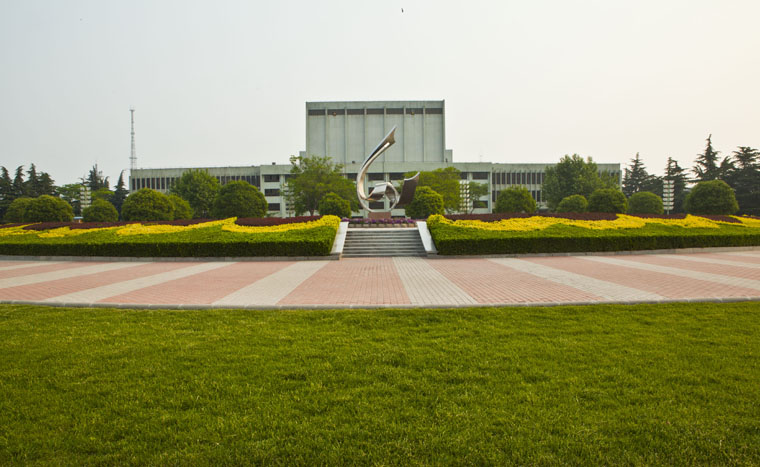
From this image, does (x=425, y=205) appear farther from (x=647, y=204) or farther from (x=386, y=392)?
(x=386, y=392)

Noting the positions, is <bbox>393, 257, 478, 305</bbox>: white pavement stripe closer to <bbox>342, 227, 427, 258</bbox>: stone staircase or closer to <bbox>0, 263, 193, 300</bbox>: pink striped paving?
<bbox>342, 227, 427, 258</bbox>: stone staircase

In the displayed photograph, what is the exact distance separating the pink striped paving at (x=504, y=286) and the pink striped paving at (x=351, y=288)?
127cm

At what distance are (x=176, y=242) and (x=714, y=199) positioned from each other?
109ft

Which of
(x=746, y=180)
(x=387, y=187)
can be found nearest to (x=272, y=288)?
(x=387, y=187)

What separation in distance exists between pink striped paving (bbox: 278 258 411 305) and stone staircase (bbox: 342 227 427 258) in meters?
3.53

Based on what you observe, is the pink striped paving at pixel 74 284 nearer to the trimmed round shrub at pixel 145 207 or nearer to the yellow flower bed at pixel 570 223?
the yellow flower bed at pixel 570 223

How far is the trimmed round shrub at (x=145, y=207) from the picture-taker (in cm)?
2511

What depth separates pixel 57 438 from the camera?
228 cm

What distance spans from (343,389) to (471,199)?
47642mm

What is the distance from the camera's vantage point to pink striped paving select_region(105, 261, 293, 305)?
6.36 m

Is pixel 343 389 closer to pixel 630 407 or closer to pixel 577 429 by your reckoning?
pixel 577 429

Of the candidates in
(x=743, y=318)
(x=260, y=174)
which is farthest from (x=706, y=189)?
(x=260, y=174)

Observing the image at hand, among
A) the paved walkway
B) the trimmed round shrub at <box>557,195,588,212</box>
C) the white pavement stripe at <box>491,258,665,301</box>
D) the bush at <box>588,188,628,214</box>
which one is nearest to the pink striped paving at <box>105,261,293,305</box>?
the paved walkway

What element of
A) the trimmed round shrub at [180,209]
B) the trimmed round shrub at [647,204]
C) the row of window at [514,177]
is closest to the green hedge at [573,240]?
the trimmed round shrub at [647,204]
